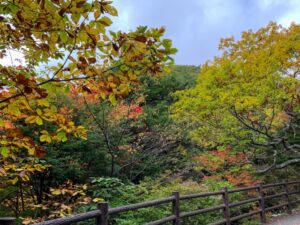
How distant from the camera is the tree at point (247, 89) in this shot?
10047mm

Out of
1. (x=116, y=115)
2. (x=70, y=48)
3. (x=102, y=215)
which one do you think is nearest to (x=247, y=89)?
(x=116, y=115)

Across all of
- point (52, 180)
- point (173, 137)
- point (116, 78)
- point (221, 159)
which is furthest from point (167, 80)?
point (116, 78)

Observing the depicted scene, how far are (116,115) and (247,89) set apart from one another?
165 inches

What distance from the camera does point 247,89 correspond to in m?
10.0

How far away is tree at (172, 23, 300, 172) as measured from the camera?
10047 mm

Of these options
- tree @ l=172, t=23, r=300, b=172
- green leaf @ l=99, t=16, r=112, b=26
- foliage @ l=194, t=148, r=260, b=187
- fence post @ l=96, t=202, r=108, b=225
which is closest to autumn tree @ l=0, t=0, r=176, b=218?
green leaf @ l=99, t=16, r=112, b=26

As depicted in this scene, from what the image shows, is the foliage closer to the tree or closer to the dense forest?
the dense forest

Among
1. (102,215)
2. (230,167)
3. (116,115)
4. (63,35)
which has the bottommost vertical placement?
(102,215)

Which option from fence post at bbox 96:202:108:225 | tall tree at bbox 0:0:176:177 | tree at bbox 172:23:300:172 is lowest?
fence post at bbox 96:202:108:225

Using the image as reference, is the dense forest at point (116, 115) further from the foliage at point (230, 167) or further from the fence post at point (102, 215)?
the fence post at point (102, 215)

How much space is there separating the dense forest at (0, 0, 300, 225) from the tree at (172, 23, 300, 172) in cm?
4

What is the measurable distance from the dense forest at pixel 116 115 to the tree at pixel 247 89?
0.04m

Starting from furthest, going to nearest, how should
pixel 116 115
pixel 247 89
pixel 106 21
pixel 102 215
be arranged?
pixel 116 115
pixel 247 89
pixel 102 215
pixel 106 21

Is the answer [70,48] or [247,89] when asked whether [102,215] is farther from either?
[247,89]
